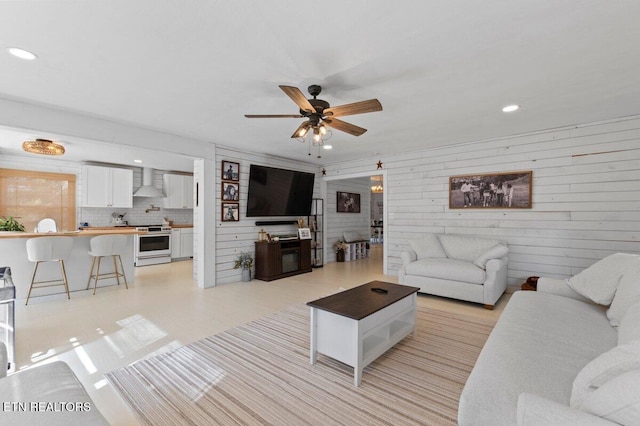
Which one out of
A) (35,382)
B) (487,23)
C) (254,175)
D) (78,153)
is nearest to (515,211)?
(487,23)

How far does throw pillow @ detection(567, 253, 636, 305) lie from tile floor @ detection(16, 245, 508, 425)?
1261 mm

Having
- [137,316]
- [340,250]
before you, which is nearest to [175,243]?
[137,316]

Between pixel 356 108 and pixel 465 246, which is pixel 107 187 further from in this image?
pixel 465 246

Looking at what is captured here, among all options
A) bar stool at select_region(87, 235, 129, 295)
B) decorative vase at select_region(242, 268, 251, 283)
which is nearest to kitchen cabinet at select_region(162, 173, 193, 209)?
bar stool at select_region(87, 235, 129, 295)

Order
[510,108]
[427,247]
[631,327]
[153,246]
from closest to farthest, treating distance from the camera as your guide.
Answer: [631,327], [510,108], [427,247], [153,246]

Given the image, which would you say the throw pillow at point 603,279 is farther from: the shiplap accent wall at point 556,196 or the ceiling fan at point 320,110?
the ceiling fan at point 320,110

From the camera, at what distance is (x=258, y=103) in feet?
10.2

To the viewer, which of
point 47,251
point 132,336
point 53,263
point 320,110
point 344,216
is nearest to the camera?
point 320,110

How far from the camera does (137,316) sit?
3.40 meters

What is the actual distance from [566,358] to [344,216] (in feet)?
21.3

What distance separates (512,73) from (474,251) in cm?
271

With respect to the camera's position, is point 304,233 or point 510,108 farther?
point 304,233

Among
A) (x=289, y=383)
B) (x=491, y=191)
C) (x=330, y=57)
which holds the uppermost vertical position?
(x=330, y=57)

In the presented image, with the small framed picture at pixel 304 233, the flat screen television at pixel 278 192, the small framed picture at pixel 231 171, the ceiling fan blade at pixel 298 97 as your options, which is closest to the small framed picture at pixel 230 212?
the flat screen television at pixel 278 192
